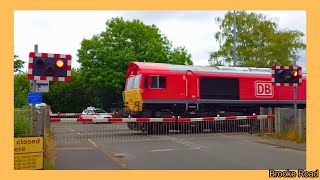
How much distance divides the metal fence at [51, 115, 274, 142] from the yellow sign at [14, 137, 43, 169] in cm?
839

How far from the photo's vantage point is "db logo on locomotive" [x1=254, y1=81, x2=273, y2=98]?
22.9 m

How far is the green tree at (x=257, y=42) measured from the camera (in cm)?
4044

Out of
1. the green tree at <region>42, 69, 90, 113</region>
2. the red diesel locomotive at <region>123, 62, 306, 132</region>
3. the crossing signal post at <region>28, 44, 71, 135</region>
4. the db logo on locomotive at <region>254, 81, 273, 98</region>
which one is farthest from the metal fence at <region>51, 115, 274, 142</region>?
the green tree at <region>42, 69, 90, 113</region>

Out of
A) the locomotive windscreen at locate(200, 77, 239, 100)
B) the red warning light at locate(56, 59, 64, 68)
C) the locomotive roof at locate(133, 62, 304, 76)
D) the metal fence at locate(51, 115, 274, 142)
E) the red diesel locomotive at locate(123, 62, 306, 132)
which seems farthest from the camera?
the locomotive windscreen at locate(200, 77, 239, 100)

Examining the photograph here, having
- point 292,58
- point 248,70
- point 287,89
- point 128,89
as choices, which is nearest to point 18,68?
point 128,89

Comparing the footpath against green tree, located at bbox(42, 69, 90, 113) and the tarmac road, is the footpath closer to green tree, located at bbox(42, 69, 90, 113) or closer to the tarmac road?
the tarmac road

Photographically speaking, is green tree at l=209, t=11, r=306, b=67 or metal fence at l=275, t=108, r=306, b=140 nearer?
metal fence at l=275, t=108, r=306, b=140

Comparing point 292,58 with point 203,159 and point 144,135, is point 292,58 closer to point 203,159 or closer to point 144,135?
point 144,135

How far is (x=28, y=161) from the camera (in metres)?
8.63

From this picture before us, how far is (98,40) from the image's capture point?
41156 millimetres

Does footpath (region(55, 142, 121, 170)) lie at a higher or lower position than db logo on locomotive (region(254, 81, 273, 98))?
lower

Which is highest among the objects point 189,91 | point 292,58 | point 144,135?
point 292,58

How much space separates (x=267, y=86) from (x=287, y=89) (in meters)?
1.36

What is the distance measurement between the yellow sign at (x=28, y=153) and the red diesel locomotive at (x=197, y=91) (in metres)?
11.5
